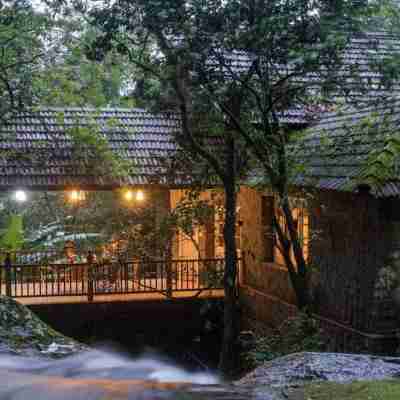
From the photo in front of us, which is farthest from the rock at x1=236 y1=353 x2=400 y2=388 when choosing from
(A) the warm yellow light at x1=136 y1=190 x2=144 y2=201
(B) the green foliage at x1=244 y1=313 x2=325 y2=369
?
(A) the warm yellow light at x1=136 y1=190 x2=144 y2=201

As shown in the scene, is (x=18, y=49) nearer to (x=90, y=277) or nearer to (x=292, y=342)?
(x=90, y=277)

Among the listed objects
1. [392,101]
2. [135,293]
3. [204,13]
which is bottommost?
[135,293]

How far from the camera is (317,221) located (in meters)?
12.8

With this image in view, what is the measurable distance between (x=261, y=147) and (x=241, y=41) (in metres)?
1.79

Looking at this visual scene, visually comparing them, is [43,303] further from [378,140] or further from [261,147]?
[378,140]

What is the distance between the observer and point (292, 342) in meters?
10.7

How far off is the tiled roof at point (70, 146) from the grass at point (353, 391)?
380 inches

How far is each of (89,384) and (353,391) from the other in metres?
1.93

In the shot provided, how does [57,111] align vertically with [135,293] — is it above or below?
above

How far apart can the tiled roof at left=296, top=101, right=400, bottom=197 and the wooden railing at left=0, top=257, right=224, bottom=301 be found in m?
3.49

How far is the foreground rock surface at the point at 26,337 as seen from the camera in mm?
5781

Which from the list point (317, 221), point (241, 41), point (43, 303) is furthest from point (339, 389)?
point (43, 303)

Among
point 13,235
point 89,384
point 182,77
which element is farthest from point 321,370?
point 13,235

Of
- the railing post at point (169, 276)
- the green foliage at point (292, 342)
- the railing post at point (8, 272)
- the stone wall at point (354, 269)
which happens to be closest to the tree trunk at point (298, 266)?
the green foliage at point (292, 342)
